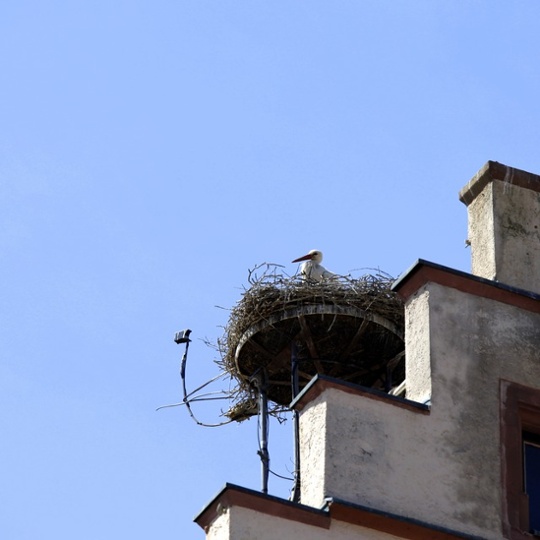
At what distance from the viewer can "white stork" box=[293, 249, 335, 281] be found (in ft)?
70.0

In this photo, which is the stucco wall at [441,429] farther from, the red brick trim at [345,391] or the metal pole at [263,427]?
the metal pole at [263,427]

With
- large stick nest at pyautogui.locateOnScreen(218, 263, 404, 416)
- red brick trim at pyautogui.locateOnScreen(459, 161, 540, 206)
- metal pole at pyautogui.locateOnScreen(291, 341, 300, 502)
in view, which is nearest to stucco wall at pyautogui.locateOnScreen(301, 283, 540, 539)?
red brick trim at pyautogui.locateOnScreen(459, 161, 540, 206)

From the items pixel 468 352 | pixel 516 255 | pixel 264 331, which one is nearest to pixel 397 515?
pixel 468 352

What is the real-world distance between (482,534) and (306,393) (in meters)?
1.08

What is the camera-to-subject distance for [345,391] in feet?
34.3

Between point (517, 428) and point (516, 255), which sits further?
point (516, 255)

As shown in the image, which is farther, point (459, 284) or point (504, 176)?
point (504, 176)

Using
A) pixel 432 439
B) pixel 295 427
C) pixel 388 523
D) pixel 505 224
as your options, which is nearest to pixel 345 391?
pixel 432 439

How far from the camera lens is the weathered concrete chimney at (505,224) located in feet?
39.1

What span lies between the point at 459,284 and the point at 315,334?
8.95 metres

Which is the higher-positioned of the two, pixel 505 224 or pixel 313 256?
pixel 313 256

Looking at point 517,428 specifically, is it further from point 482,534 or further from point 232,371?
point 232,371

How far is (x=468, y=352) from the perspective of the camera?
1102 cm

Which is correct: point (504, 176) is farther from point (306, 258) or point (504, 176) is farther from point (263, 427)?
point (306, 258)
